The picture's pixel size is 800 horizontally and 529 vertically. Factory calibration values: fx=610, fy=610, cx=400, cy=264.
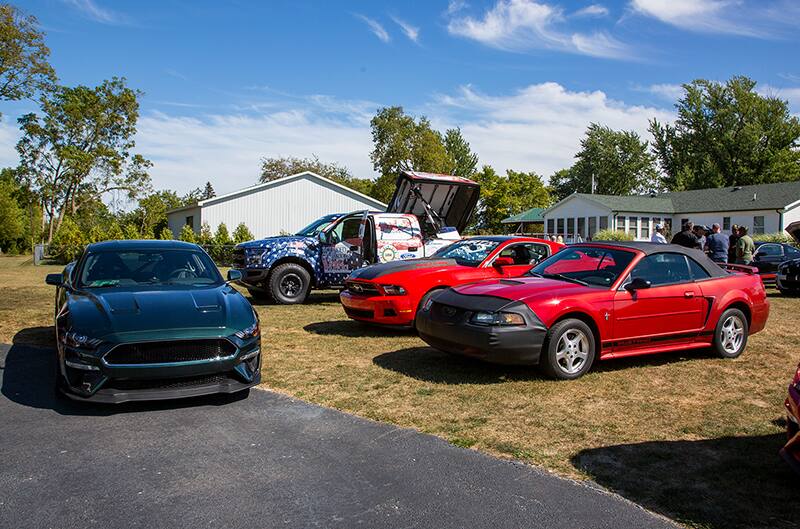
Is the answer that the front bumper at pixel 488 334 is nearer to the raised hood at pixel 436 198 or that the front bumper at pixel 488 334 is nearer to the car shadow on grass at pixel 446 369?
the car shadow on grass at pixel 446 369

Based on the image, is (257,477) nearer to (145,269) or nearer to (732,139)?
(145,269)

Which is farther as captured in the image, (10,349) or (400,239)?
(400,239)

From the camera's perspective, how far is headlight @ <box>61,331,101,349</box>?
16.3 ft

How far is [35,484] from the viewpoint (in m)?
3.75

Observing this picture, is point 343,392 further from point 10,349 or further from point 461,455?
point 10,349

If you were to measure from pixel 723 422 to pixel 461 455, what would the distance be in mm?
2396

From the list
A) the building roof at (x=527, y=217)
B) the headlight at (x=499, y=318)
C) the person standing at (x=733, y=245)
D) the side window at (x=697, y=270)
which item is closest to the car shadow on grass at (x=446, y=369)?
the headlight at (x=499, y=318)

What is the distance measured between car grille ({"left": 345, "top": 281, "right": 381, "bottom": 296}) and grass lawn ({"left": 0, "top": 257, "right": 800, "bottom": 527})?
65 cm

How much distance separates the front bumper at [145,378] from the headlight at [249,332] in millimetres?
93

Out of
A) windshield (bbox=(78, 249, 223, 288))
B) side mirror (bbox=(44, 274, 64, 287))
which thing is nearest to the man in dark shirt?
windshield (bbox=(78, 249, 223, 288))

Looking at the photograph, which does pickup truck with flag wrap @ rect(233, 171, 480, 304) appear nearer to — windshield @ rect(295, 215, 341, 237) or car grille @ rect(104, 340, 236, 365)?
windshield @ rect(295, 215, 341, 237)

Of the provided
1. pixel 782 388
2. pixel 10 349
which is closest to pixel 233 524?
pixel 782 388

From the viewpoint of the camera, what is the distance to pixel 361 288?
902 centimetres

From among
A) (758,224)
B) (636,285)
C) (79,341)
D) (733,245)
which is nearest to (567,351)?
(636,285)
